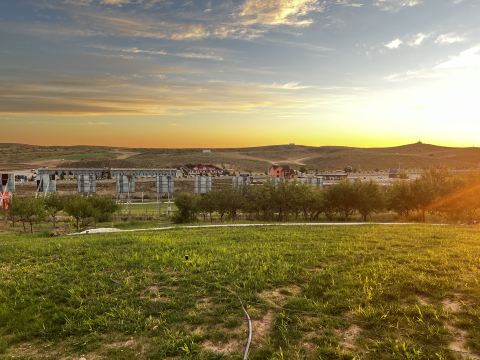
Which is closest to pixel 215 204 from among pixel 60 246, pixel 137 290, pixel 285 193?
pixel 285 193

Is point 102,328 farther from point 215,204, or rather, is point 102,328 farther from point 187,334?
point 215,204

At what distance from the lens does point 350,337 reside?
9070 millimetres

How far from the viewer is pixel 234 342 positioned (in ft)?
30.4

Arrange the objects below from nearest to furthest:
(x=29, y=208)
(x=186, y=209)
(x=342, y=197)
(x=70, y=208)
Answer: (x=29, y=208)
(x=70, y=208)
(x=342, y=197)
(x=186, y=209)

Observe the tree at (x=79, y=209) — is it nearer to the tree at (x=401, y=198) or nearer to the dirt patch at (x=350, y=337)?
the tree at (x=401, y=198)

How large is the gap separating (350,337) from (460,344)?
2.23 meters

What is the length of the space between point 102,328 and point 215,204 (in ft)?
189

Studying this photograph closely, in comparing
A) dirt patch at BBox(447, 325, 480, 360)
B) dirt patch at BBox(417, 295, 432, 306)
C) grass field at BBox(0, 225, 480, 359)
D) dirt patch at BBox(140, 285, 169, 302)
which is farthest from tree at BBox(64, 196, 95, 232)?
dirt patch at BBox(447, 325, 480, 360)

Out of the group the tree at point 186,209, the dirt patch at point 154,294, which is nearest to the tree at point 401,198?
A: the tree at point 186,209

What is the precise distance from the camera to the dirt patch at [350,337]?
28.6 feet

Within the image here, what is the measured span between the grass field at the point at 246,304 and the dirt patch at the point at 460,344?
0.07 ft

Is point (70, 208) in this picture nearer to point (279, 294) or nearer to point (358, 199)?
point (358, 199)

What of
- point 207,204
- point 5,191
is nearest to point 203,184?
point 207,204

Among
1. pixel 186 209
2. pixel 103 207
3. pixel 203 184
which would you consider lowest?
pixel 186 209
